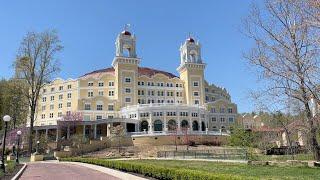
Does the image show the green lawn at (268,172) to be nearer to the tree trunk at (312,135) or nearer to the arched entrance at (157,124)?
the tree trunk at (312,135)

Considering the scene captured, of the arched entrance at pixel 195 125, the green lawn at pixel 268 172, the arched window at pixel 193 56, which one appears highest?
the arched window at pixel 193 56

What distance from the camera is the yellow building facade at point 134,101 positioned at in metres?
77.4

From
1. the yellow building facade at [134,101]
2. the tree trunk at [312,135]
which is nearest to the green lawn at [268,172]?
the tree trunk at [312,135]

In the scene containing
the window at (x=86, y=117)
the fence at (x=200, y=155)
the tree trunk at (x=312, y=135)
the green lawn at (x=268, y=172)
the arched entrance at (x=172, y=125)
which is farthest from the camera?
the window at (x=86, y=117)

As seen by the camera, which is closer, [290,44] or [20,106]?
[290,44]

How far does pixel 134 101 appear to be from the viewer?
8631cm

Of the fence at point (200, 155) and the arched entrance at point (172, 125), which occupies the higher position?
the arched entrance at point (172, 125)

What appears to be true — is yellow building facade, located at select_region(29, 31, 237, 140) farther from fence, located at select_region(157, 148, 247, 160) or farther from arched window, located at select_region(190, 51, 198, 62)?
fence, located at select_region(157, 148, 247, 160)

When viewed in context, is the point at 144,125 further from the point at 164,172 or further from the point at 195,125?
the point at 164,172

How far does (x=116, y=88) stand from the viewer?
86.7m

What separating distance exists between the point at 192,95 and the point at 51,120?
34.7 m

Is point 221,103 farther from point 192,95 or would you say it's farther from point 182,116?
point 182,116

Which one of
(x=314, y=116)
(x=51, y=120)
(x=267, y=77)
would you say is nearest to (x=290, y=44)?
(x=267, y=77)

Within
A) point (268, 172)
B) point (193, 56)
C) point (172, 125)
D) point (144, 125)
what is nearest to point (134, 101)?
point (144, 125)
